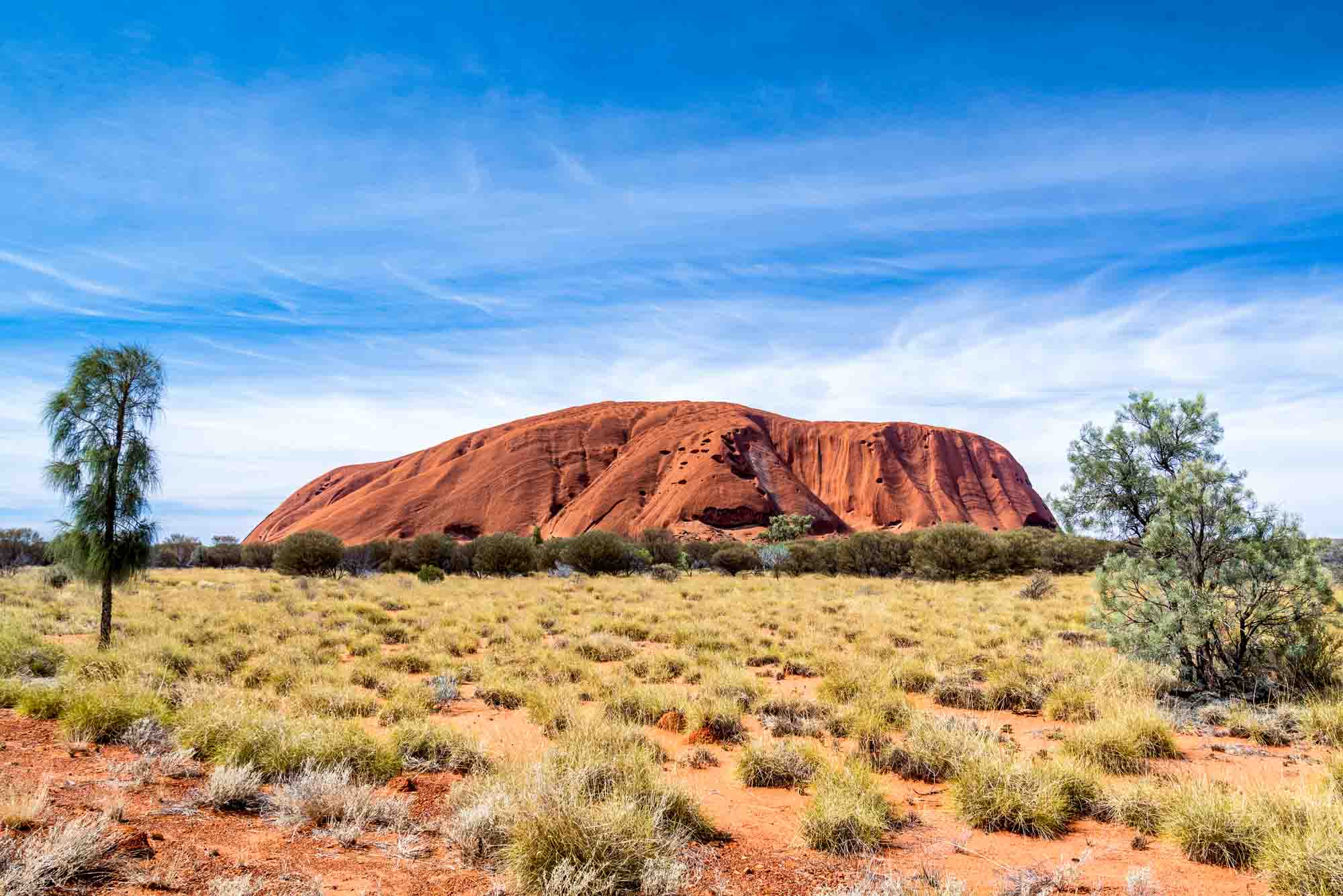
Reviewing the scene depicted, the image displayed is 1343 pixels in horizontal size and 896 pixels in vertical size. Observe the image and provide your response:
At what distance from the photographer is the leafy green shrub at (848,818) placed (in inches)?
201

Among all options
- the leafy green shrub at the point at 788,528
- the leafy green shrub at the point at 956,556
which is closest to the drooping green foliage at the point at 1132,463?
the leafy green shrub at the point at 956,556

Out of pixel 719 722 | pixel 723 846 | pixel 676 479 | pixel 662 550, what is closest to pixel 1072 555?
pixel 662 550

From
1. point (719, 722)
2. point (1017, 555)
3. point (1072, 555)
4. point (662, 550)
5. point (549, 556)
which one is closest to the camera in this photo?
point (719, 722)

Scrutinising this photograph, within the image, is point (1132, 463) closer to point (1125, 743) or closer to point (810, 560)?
point (1125, 743)

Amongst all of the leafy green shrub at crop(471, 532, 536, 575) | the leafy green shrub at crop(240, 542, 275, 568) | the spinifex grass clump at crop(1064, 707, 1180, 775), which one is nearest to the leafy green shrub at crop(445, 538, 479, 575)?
the leafy green shrub at crop(471, 532, 536, 575)

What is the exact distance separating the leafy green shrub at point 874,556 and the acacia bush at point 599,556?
1184 centimetres

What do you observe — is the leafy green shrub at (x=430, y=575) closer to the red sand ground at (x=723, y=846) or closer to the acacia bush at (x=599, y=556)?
the acacia bush at (x=599, y=556)

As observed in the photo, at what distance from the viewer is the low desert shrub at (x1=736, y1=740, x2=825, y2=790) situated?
6.58 meters

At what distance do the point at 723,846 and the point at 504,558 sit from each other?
33.0 m

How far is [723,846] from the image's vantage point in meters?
5.18

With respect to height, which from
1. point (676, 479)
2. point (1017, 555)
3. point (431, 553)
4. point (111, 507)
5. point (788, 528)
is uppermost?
point (676, 479)

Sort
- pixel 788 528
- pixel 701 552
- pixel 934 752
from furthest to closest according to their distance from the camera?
pixel 788 528 < pixel 701 552 < pixel 934 752

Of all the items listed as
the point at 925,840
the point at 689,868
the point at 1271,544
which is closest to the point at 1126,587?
the point at 1271,544

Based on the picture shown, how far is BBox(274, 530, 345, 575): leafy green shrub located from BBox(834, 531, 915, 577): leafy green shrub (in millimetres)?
27134
